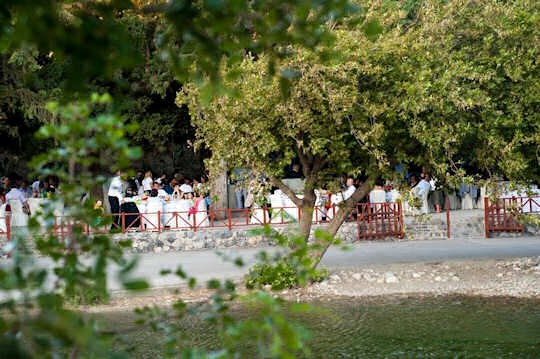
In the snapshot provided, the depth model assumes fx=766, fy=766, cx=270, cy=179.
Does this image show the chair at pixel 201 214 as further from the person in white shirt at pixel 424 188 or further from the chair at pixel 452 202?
the chair at pixel 452 202

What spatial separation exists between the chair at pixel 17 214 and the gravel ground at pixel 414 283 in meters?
7.11

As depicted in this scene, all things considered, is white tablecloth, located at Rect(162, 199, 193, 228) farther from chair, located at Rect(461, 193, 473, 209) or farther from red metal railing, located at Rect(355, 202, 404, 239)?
chair, located at Rect(461, 193, 473, 209)

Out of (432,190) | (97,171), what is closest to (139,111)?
(432,190)

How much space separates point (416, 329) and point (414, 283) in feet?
10.9

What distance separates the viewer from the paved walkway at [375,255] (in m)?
15.9

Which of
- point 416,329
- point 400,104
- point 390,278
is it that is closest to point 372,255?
point 390,278

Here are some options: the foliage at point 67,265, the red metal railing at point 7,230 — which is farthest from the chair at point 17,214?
the foliage at point 67,265

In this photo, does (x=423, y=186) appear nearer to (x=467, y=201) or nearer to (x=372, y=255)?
(x=467, y=201)

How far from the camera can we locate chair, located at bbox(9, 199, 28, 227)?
810 inches

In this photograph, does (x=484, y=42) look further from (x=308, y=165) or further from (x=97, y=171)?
(x=97, y=171)

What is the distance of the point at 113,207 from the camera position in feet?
68.5

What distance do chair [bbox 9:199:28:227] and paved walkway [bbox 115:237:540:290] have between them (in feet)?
13.0

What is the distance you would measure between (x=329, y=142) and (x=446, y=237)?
9420 mm

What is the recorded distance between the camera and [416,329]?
11.8 m
